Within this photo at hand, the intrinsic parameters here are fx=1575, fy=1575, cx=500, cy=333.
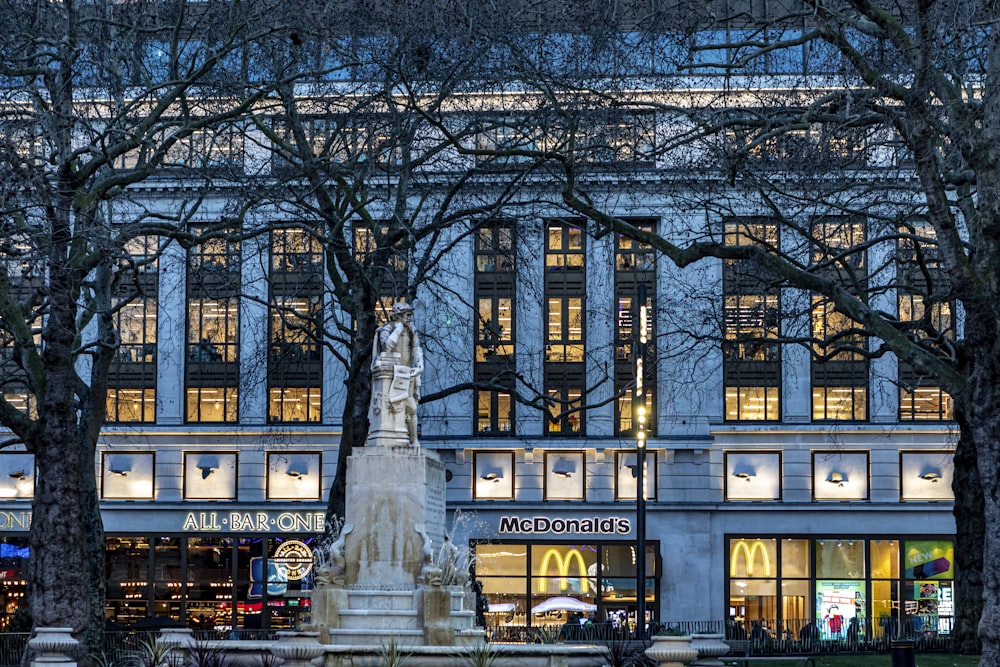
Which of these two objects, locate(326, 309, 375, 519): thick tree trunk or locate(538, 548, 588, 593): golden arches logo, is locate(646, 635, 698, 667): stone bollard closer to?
locate(326, 309, 375, 519): thick tree trunk

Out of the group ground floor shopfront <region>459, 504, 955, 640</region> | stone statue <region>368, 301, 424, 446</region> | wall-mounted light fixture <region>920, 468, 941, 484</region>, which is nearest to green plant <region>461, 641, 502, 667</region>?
stone statue <region>368, 301, 424, 446</region>

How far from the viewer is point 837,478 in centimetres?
5494

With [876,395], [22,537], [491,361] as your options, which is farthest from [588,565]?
[22,537]

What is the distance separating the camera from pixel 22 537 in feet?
184

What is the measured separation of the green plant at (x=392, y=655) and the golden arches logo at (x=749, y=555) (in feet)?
106

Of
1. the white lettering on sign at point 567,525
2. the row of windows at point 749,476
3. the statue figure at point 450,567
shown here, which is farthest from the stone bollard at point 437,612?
the row of windows at point 749,476

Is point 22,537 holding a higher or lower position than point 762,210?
lower

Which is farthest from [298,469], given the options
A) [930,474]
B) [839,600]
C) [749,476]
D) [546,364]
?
[930,474]

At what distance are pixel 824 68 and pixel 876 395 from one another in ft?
93.3

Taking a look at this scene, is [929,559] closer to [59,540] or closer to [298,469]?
[298,469]

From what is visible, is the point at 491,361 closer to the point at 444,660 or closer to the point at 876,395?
the point at 876,395

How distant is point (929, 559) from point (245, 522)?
23.9m

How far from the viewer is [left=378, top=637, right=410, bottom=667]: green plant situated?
70.0 feet

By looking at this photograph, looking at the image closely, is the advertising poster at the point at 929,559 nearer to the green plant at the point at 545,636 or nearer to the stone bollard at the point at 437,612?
the green plant at the point at 545,636
